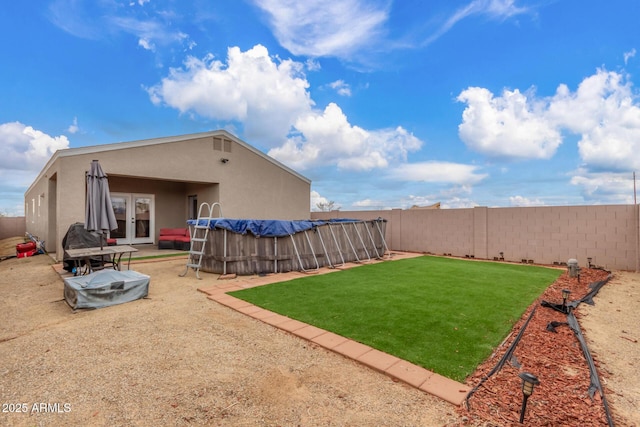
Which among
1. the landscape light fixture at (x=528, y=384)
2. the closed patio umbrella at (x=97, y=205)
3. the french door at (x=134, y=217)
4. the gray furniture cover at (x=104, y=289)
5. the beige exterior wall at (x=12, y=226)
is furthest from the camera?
the beige exterior wall at (x=12, y=226)

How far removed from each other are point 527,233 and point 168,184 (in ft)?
45.7

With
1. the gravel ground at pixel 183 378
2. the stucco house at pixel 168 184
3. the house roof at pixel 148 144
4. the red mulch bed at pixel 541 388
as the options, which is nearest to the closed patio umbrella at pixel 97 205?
the gravel ground at pixel 183 378

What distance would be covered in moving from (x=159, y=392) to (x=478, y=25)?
1060 cm

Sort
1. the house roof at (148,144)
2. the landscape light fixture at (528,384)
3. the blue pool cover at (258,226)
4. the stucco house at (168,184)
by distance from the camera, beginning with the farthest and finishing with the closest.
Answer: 1. the stucco house at (168,184)
2. the house roof at (148,144)
3. the blue pool cover at (258,226)
4. the landscape light fixture at (528,384)

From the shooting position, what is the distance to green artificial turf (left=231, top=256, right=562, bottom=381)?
10.2ft

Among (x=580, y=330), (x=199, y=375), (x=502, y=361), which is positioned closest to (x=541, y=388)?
(x=502, y=361)

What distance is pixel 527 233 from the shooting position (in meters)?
9.38

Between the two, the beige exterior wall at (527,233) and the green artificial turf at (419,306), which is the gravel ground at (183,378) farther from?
the beige exterior wall at (527,233)

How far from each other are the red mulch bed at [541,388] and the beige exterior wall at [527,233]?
637 cm

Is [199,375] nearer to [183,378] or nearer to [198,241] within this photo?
[183,378]

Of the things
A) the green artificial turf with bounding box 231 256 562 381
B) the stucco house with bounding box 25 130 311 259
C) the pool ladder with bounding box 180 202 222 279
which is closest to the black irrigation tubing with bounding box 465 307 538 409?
the green artificial turf with bounding box 231 256 562 381

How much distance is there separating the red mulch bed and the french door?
13.1 metres

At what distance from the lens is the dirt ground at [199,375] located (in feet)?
6.83

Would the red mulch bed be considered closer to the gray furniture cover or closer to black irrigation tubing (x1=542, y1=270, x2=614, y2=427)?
black irrigation tubing (x1=542, y1=270, x2=614, y2=427)
